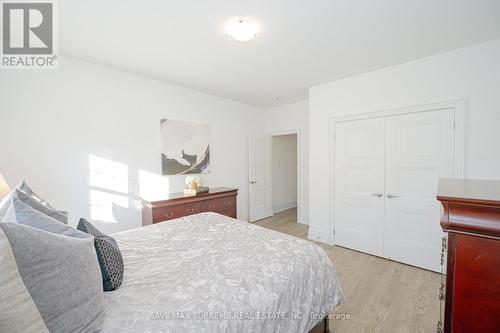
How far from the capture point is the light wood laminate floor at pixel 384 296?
69.8 inches

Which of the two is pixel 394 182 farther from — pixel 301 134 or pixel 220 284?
pixel 220 284

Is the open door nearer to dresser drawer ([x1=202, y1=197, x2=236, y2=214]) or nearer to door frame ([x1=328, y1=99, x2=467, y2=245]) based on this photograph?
dresser drawer ([x1=202, y1=197, x2=236, y2=214])

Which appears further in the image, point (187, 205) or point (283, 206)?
point (283, 206)

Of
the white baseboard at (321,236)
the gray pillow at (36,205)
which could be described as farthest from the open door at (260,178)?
the gray pillow at (36,205)

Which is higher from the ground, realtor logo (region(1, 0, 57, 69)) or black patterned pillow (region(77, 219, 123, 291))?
realtor logo (region(1, 0, 57, 69))

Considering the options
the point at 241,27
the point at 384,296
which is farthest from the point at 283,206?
the point at 241,27

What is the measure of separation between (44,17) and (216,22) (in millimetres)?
1504

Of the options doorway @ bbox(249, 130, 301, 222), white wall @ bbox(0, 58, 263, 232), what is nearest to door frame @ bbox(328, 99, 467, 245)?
→ doorway @ bbox(249, 130, 301, 222)

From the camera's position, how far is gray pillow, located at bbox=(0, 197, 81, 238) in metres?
0.96

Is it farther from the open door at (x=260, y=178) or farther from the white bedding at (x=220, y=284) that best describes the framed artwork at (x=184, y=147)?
the white bedding at (x=220, y=284)

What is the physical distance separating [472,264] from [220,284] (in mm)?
1051

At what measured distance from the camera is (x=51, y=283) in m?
0.77

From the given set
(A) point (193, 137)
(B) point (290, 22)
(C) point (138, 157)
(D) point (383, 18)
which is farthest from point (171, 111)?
(D) point (383, 18)

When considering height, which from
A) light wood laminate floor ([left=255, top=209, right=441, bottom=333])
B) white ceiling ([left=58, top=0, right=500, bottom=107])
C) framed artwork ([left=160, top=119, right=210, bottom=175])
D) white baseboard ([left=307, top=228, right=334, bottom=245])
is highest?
white ceiling ([left=58, top=0, right=500, bottom=107])
